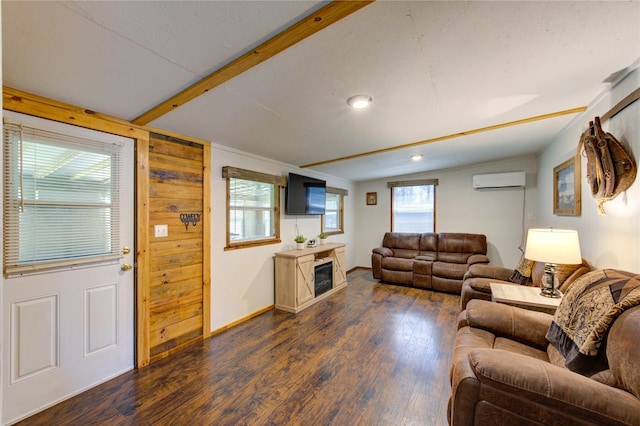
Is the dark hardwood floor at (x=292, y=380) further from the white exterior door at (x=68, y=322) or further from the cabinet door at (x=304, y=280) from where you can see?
the cabinet door at (x=304, y=280)

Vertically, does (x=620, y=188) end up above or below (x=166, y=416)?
above

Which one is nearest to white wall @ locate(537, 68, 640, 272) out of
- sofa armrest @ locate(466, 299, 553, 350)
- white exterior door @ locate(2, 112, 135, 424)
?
sofa armrest @ locate(466, 299, 553, 350)

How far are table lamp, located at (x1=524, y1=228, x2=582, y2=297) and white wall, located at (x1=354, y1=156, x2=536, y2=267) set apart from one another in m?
2.68

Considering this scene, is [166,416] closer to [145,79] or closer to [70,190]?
[70,190]

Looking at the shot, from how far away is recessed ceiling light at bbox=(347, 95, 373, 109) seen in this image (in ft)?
6.79

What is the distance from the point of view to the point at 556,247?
218 centimetres

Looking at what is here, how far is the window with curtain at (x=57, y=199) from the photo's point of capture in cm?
185

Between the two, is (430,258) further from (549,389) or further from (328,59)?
(328,59)

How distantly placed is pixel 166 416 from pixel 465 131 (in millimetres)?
3561

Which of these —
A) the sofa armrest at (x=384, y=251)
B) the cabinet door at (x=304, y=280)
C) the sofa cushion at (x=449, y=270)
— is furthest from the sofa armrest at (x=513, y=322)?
the sofa armrest at (x=384, y=251)

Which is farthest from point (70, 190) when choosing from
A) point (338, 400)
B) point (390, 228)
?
point (390, 228)

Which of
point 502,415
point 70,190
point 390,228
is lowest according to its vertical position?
point 502,415

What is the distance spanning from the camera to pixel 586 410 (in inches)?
46.2

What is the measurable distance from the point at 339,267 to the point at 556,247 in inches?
122
